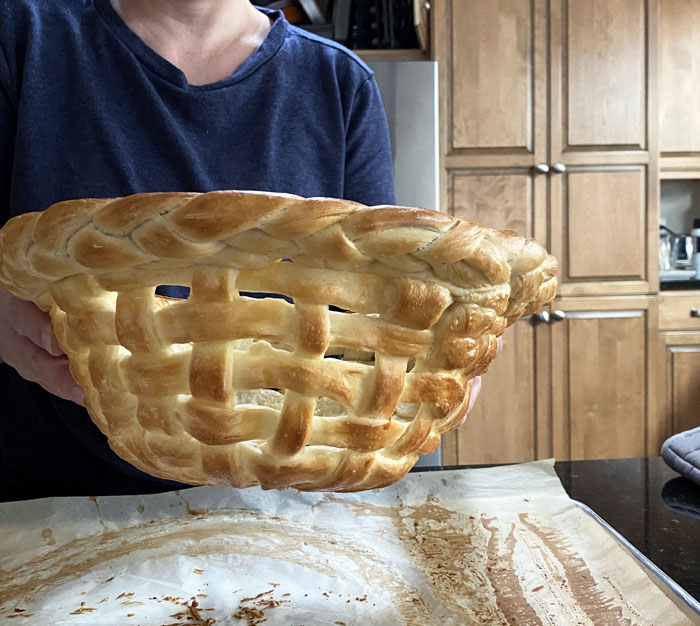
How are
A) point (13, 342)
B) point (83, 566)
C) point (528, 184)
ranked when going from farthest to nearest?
point (528, 184) < point (83, 566) < point (13, 342)

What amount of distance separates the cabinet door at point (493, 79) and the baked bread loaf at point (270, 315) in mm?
1799

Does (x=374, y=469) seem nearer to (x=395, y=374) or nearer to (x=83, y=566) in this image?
(x=395, y=374)

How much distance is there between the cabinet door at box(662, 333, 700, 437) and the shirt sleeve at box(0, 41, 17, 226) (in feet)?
6.60

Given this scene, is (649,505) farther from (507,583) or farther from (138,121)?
(138,121)

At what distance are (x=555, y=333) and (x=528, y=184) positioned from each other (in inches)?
18.6

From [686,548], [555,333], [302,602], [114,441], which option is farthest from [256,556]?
[555,333]

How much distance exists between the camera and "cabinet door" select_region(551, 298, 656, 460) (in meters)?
2.16

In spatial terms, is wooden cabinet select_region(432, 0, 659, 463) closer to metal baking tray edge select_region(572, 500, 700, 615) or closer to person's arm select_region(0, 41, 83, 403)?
metal baking tray edge select_region(572, 500, 700, 615)

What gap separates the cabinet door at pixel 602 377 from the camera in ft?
7.10

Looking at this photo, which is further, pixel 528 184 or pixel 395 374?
pixel 528 184

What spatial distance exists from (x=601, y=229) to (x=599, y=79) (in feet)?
1.52

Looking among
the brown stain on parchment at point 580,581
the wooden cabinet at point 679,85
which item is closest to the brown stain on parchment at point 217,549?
the brown stain on parchment at point 580,581

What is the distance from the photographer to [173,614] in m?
0.52

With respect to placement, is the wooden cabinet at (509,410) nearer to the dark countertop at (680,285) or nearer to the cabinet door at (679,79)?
the dark countertop at (680,285)
